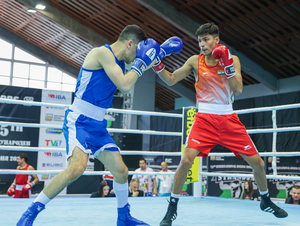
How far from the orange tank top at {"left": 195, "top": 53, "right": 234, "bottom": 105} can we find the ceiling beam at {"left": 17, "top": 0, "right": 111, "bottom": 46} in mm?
8714

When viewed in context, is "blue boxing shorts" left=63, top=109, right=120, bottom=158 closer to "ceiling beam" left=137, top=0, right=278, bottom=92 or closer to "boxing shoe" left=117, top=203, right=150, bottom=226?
"boxing shoe" left=117, top=203, right=150, bottom=226

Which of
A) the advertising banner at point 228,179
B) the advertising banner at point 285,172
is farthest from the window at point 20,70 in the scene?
the advertising banner at point 285,172

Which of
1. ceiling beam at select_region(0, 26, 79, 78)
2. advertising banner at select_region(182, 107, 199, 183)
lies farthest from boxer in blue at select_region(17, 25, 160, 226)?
ceiling beam at select_region(0, 26, 79, 78)

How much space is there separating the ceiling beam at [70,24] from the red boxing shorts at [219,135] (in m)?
8.91

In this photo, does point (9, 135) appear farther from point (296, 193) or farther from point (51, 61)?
point (51, 61)

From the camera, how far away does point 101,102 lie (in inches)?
72.9

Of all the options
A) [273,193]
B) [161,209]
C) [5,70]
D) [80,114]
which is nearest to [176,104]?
[273,193]

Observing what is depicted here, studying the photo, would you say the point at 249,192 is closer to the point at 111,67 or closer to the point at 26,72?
the point at 111,67

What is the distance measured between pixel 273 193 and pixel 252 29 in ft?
12.6

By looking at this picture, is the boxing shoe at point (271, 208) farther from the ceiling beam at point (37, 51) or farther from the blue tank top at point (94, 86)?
the ceiling beam at point (37, 51)

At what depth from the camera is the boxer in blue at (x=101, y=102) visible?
1707 mm

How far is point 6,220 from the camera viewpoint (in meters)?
1.95

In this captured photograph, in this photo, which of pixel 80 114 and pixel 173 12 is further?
pixel 173 12

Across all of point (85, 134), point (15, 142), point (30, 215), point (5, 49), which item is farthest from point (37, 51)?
point (30, 215)
